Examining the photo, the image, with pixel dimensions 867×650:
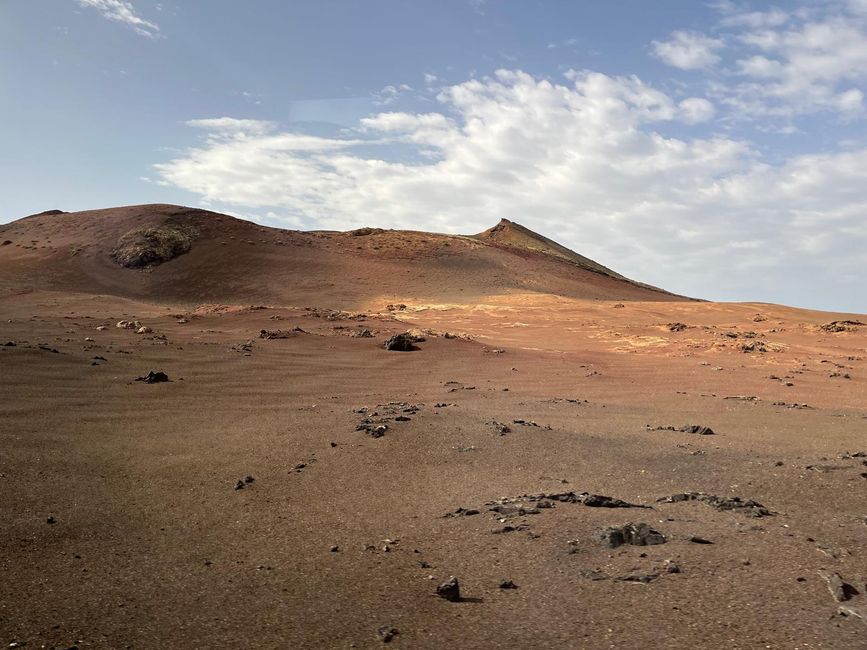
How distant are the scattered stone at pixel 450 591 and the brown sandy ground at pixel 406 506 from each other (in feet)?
0.15

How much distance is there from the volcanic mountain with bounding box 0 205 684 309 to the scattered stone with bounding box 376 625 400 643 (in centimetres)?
2614

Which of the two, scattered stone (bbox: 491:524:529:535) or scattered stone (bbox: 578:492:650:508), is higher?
scattered stone (bbox: 578:492:650:508)

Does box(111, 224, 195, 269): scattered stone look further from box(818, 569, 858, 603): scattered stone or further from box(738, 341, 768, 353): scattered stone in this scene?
box(818, 569, 858, 603): scattered stone

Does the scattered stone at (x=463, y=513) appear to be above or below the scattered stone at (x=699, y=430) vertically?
below

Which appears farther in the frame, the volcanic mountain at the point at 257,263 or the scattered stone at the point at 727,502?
the volcanic mountain at the point at 257,263

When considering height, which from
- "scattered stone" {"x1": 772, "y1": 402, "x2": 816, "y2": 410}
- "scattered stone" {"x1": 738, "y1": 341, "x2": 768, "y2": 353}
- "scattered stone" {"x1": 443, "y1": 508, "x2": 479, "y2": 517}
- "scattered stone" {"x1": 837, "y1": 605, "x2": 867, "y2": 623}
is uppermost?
"scattered stone" {"x1": 738, "y1": 341, "x2": 768, "y2": 353}

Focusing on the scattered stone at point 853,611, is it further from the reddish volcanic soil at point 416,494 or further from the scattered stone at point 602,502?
the scattered stone at point 602,502

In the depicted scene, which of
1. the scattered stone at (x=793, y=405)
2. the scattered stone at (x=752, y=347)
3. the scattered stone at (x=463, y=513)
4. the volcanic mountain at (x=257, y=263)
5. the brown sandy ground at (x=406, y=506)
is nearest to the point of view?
the brown sandy ground at (x=406, y=506)

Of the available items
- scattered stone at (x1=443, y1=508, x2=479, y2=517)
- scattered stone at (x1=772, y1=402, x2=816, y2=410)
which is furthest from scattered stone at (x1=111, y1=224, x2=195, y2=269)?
scattered stone at (x1=443, y1=508, x2=479, y2=517)

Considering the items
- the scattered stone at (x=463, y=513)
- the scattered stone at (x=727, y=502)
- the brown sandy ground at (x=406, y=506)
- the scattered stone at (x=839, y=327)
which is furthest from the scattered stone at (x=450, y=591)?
the scattered stone at (x=839, y=327)

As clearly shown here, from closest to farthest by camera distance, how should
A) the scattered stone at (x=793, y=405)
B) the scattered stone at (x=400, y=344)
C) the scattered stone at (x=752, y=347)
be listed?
1. the scattered stone at (x=793, y=405)
2. the scattered stone at (x=400, y=344)
3. the scattered stone at (x=752, y=347)

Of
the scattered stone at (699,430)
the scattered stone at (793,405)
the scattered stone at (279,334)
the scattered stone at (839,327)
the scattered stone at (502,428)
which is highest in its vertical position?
the scattered stone at (839,327)

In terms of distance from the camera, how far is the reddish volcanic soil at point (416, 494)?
10.2 ft

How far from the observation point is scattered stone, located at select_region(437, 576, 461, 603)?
3.36 metres
